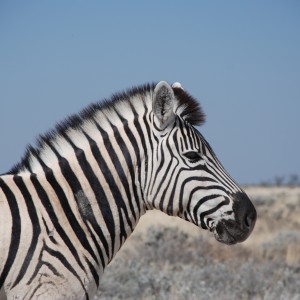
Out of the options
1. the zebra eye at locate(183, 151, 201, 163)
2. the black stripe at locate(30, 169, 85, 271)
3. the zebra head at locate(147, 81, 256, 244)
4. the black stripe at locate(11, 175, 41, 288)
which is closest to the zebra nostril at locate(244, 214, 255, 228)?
the zebra head at locate(147, 81, 256, 244)

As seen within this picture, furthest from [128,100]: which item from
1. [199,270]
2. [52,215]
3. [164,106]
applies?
[199,270]

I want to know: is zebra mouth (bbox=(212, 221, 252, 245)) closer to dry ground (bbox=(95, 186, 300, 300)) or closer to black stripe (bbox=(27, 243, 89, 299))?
black stripe (bbox=(27, 243, 89, 299))

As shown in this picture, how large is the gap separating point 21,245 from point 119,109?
128 centimetres

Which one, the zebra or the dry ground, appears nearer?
the zebra

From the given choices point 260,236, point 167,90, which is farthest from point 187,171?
point 260,236

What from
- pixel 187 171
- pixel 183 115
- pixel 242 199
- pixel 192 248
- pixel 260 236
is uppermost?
pixel 183 115

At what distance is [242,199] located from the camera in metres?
4.95

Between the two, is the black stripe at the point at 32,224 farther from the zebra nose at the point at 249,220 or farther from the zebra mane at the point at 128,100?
the zebra nose at the point at 249,220

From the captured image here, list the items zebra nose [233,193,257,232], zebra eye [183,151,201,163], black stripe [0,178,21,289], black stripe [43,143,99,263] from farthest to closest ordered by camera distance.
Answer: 1. zebra eye [183,151,201,163]
2. zebra nose [233,193,257,232]
3. black stripe [43,143,99,263]
4. black stripe [0,178,21,289]

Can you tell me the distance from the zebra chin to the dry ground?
4574 mm

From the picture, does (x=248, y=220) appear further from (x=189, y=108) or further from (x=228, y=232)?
(x=189, y=108)

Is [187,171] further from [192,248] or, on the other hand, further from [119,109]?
[192,248]

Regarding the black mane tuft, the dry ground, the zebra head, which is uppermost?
the black mane tuft

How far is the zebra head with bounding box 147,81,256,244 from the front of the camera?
494 cm
